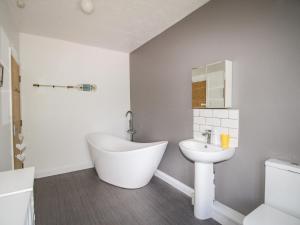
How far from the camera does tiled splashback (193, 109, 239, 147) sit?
1.76 meters

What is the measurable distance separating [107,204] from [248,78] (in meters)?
2.28

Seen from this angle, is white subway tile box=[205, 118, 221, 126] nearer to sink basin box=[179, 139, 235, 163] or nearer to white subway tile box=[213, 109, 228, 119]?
white subway tile box=[213, 109, 228, 119]

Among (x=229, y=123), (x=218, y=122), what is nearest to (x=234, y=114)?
(x=229, y=123)

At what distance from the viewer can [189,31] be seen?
2.27 m

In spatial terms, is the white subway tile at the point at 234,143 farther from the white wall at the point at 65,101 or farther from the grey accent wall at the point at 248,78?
the white wall at the point at 65,101

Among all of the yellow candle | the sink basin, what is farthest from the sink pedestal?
the yellow candle

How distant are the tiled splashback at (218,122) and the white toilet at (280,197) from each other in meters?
0.46

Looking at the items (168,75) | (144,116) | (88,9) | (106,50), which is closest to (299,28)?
(168,75)

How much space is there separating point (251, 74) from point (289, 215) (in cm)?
122

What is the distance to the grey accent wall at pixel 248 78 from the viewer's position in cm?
137

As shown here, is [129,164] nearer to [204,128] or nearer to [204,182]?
[204,182]

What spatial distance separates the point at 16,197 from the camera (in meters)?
0.87

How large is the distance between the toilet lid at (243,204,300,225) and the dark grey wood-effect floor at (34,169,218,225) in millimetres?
766

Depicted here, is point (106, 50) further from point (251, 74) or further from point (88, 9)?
point (251, 74)
